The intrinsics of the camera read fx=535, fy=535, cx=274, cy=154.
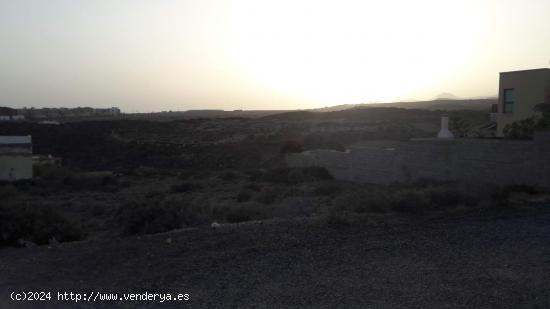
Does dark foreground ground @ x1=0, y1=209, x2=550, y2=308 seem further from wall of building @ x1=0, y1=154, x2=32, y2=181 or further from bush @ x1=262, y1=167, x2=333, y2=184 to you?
wall of building @ x1=0, y1=154, x2=32, y2=181

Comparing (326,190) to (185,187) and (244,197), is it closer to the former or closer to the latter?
(244,197)

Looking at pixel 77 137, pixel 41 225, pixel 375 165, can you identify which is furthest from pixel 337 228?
pixel 77 137

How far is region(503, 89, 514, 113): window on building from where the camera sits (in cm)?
2825

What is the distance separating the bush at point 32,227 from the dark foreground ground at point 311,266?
3.67 ft

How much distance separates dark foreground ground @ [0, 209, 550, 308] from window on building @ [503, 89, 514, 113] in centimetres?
1849

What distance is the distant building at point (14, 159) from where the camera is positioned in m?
35.9

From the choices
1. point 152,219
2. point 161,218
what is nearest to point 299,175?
point 152,219

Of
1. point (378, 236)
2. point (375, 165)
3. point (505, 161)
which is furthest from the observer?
point (375, 165)

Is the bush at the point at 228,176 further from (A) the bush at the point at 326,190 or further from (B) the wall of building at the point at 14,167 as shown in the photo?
(B) the wall of building at the point at 14,167

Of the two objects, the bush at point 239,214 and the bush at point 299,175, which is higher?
the bush at point 239,214

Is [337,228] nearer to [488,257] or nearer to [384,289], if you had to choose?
[488,257]

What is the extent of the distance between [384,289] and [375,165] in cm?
1927

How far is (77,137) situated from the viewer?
7412 cm

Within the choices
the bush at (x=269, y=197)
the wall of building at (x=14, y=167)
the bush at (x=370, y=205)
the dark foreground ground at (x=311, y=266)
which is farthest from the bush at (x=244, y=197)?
the wall of building at (x=14, y=167)
